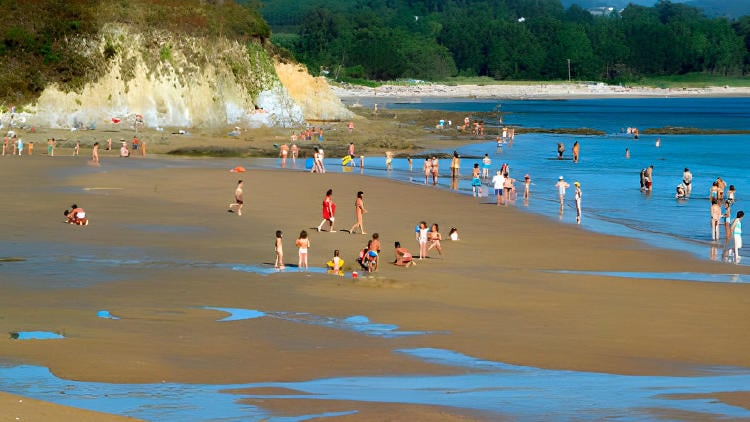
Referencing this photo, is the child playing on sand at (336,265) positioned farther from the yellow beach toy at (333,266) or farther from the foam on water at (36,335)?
the foam on water at (36,335)

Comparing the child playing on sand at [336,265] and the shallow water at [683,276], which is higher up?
the child playing on sand at [336,265]

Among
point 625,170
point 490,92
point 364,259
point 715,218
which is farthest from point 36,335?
point 490,92

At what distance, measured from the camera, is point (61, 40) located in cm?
6347

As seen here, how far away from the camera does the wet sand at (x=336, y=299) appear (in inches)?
598

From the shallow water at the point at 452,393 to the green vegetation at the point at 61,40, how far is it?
51147 mm

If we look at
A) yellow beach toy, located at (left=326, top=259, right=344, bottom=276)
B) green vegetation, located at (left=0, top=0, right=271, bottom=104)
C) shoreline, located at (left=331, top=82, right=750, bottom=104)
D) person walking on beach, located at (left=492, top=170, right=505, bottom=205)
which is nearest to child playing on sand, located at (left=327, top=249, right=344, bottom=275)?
yellow beach toy, located at (left=326, top=259, right=344, bottom=276)

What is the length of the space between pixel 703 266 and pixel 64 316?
1604 centimetres

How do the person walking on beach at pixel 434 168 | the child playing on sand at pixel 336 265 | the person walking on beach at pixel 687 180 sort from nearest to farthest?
the child playing on sand at pixel 336 265 < the person walking on beach at pixel 434 168 < the person walking on beach at pixel 687 180

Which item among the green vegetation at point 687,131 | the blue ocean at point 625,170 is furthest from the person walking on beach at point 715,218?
the green vegetation at point 687,131

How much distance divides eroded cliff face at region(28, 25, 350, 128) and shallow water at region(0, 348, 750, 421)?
165 feet

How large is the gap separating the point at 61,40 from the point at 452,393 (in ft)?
181

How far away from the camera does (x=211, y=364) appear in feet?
48.6

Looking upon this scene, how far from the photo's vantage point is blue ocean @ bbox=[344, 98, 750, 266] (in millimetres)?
35531

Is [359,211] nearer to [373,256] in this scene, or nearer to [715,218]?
[373,256]
